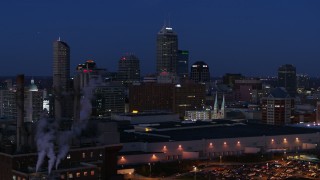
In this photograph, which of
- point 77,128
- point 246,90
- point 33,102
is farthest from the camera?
point 246,90

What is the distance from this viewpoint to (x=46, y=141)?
14617 millimetres

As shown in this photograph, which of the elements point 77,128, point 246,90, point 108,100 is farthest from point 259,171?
point 246,90

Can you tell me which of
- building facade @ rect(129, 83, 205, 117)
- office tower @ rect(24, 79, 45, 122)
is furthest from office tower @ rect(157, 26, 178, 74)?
office tower @ rect(24, 79, 45, 122)

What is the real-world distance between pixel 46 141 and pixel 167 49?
5451cm

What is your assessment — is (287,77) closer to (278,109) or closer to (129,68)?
(129,68)

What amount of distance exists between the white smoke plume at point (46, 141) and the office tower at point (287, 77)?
2183 inches

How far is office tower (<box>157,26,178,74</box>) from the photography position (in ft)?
226

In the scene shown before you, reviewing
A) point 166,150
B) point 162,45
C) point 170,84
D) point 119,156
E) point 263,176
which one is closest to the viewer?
point 263,176

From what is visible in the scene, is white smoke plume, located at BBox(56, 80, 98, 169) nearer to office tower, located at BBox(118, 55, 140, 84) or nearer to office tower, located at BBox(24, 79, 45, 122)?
office tower, located at BBox(24, 79, 45, 122)

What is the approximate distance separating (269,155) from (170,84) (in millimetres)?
22495

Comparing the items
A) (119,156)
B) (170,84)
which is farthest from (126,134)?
(170,84)

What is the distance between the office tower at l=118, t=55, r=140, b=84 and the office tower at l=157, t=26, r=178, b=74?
486 cm

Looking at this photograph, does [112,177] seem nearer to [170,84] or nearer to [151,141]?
[151,141]

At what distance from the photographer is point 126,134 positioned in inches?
941
